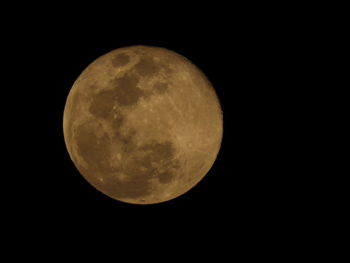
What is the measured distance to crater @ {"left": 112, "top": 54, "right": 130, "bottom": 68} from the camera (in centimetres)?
409

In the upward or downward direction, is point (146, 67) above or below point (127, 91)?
above

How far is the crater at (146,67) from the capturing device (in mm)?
3975

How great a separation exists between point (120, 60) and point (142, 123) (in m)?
0.90

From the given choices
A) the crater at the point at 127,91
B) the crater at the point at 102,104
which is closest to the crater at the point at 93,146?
the crater at the point at 102,104

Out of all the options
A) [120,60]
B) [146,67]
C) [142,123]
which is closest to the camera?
[142,123]

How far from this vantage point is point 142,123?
383cm

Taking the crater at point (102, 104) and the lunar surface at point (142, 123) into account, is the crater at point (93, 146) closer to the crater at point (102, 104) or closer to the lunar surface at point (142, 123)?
the lunar surface at point (142, 123)

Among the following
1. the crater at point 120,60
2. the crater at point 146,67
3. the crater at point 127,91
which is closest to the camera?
the crater at point 127,91

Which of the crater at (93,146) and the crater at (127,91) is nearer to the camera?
the crater at (127,91)

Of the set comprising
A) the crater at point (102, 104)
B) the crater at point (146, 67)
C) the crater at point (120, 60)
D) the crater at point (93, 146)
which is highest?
the crater at point (120, 60)

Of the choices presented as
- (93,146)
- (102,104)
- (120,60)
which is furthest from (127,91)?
(93,146)

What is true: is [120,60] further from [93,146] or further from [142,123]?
[93,146]

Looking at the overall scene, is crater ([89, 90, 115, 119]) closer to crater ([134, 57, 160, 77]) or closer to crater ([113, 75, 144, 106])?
crater ([113, 75, 144, 106])

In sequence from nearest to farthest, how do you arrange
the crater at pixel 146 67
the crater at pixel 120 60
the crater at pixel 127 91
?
the crater at pixel 127 91
the crater at pixel 146 67
the crater at pixel 120 60
